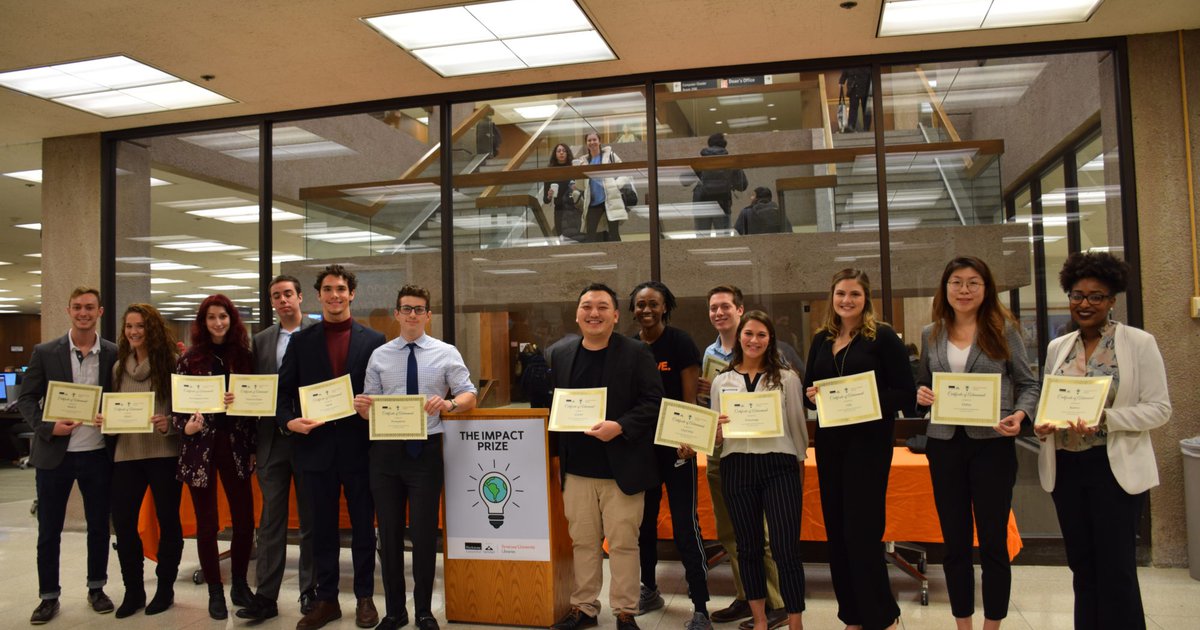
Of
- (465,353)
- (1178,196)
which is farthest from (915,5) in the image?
(465,353)

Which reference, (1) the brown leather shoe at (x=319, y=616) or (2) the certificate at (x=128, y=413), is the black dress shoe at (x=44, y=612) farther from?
(1) the brown leather shoe at (x=319, y=616)

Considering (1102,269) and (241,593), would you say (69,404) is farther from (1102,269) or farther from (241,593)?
(1102,269)

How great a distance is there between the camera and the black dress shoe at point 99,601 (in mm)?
4527

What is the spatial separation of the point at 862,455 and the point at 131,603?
3888 millimetres

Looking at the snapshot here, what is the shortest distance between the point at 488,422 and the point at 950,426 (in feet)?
7.06

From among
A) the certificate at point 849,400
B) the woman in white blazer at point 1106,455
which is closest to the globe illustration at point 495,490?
the certificate at point 849,400

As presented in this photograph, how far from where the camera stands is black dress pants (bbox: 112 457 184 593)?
4.43 meters

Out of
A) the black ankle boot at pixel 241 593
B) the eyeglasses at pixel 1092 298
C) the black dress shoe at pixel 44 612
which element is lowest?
the black dress shoe at pixel 44 612

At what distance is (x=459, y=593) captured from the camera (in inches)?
167

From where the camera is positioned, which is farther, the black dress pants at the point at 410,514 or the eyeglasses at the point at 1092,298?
the black dress pants at the point at 410,514

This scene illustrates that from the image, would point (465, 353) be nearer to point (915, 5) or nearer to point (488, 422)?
point (488, 422)

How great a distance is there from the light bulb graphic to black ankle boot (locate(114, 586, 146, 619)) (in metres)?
2.04

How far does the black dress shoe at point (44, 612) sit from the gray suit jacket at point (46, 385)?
28.9 inches

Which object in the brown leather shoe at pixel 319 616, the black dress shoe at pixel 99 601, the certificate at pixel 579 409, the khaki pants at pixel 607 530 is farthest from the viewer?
the black dress shoe at pixel 99 601
